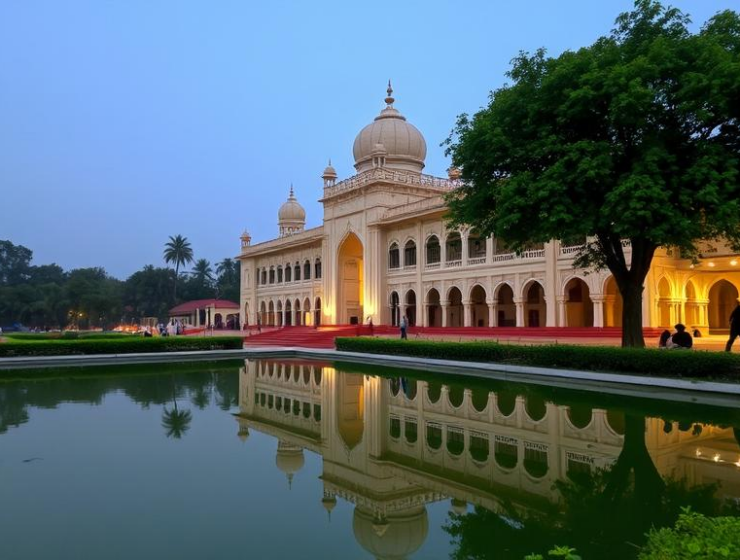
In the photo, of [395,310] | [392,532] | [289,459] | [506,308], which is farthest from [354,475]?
[395,310]

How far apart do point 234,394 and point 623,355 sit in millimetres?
8743

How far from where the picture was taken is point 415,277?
3269 centimetres

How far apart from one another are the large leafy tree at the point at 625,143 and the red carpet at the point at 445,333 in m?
7.45

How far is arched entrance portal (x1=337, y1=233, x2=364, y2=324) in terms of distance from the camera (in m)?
37.9

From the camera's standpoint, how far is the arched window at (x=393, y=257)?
113 feet

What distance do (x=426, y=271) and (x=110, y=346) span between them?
1711cm

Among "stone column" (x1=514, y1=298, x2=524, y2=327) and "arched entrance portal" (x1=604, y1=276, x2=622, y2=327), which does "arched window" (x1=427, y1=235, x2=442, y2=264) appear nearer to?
"stone column" (x1=514, y1=298, x2=524, y2=327)

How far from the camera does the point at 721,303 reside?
27750 mm

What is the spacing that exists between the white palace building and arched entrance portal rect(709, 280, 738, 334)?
1.9 inches

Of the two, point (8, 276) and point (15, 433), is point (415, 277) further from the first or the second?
point (8, 276)

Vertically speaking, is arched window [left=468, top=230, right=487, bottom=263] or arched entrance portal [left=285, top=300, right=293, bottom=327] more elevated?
arched window [left=468, top=230, right=487, bottom=263]

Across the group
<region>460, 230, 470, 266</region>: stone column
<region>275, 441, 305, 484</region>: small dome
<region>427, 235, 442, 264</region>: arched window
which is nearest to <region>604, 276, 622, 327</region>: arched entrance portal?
<region>460, 230, 470, 266</region>: stone column

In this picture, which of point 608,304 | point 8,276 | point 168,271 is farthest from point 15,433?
point 8,276

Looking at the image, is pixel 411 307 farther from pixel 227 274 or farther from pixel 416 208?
pixel 227 274
